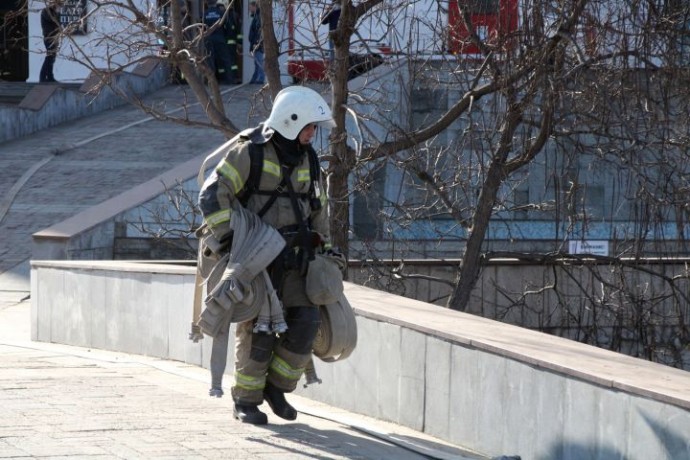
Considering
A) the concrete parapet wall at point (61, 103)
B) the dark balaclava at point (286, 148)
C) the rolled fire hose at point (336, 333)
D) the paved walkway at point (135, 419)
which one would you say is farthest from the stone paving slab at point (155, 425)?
the concrete parapet wall at point (61, 103)

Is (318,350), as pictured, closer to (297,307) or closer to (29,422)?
(297,307)

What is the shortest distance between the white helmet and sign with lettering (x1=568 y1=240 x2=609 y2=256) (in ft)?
15.2

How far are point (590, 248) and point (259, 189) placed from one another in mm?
4787

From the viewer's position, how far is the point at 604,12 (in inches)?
349

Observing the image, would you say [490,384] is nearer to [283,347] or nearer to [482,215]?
[283,347]

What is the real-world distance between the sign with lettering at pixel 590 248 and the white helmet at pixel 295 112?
15.2 feet

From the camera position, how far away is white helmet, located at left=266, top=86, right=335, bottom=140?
6422mm

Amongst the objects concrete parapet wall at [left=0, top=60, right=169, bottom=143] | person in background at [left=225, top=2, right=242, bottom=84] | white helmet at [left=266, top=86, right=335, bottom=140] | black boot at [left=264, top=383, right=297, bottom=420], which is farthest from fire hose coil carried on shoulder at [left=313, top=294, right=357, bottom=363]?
person in background at [left=225, top=2, right=242, bottom=84]

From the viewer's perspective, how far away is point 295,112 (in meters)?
6.43

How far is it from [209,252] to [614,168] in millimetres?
4269

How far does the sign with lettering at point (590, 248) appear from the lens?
10.6 m

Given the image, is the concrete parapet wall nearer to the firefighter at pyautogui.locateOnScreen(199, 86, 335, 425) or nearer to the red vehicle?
the red vehicle

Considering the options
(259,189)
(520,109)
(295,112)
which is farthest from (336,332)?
(520,109)

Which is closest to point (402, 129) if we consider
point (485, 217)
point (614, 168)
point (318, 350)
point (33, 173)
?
point (485, 217)
